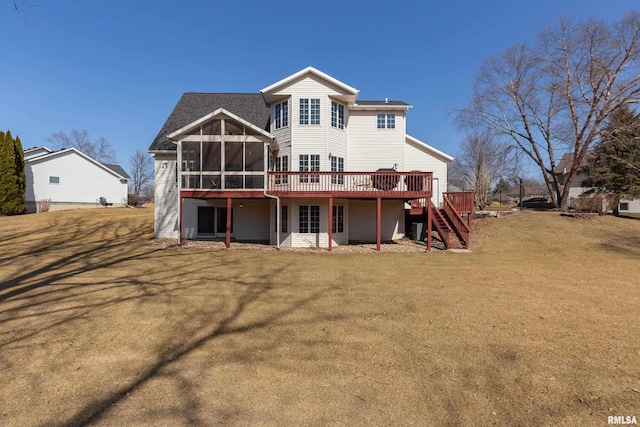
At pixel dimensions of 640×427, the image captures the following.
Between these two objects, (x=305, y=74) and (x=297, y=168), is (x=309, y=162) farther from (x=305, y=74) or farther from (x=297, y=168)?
(x=305, y=74)

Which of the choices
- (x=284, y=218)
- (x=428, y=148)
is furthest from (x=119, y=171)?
(x=428, y=148)

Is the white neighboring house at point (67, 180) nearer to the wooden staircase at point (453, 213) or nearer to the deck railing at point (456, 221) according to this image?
the wooden staircase at point (453, 213)

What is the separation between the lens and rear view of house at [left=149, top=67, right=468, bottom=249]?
48.4ft

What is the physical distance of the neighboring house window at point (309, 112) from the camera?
16.2 meters

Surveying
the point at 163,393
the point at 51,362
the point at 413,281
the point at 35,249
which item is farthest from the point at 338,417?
the point at 35,249

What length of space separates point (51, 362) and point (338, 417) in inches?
151

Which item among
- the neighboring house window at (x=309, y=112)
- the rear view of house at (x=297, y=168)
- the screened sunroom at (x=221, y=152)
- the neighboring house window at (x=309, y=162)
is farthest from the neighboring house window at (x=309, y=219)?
the neighboring house window at (x=309, y=112)

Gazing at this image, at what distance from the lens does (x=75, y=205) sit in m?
30.8

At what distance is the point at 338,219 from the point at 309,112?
5.73m

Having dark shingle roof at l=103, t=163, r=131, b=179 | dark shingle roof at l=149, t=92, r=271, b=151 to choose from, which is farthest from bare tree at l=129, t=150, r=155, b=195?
dark shingle roof at l=149, t=92, r=271, b=151

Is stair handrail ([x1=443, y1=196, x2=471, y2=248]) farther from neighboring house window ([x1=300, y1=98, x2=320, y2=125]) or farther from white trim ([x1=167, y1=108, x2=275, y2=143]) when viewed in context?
white trim ([x1=167, y1=108, x2=275, y2=143])

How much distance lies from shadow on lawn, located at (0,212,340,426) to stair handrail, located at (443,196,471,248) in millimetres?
9880

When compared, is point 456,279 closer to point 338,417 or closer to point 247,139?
point 338,417

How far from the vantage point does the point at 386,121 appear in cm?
1809
